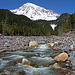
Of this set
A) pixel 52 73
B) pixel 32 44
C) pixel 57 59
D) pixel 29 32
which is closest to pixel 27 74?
pixel 52 73

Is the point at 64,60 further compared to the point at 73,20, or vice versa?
the point at 73,20

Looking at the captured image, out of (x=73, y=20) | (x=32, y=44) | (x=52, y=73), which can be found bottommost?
(x=52, y=73)

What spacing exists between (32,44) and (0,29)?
61.3 m

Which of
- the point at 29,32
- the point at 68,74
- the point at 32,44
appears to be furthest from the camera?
the point at 29,32

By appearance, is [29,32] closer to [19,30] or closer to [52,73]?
[19,30]

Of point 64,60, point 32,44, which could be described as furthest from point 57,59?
point 32,44

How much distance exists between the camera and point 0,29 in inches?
2872

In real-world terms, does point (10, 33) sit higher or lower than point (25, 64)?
higher

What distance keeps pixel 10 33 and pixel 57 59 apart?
69.7m

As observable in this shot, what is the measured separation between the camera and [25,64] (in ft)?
26.4

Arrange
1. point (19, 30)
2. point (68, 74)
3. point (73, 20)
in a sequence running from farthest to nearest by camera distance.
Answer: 1. point (19, 30)
2. point (73, 20)
3. point (68, 74)

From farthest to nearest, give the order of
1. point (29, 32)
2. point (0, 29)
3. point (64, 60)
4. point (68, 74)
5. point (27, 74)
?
point (29, 32), point (0, 29), point (64, 60), point (27, 74), point (68, 74)

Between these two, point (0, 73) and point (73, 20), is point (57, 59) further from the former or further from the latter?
point (73, 20)

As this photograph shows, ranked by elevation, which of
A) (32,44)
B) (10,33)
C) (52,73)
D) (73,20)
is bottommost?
(52,73)
